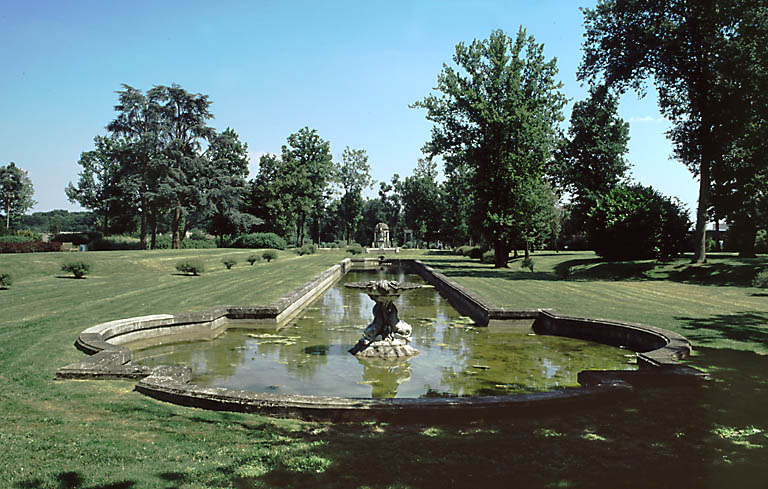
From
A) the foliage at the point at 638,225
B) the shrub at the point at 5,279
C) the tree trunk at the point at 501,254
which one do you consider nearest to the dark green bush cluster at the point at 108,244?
the shrub at the point at 5,279

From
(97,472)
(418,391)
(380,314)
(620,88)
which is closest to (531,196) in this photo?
(620,88)

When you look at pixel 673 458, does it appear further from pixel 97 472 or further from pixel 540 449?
pixel 97 472

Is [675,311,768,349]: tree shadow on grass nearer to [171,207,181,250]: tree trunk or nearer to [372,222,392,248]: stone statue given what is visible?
[171,207,181,250]: tree trunk

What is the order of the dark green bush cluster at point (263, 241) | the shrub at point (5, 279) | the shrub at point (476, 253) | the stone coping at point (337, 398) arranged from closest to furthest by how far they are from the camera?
the stone coping at point (337, 398)
the shrub at point (5, 279)
the shrub at point (476, 253)
the dark green bush cluster at point (263, 241)

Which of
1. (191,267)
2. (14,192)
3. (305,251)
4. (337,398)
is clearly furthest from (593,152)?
(14,192)

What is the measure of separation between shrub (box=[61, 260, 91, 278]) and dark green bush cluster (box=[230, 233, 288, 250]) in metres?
33.6

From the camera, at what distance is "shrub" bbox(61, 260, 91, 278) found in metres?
22.5

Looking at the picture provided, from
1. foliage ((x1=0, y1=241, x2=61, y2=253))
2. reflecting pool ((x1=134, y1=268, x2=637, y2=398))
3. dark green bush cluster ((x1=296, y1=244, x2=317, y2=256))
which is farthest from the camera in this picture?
dark green bush cluster ((x1=296, y1=244, x2=317, y2=256))

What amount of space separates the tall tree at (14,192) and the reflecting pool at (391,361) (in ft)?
251

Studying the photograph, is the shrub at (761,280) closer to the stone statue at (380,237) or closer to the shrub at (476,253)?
the shrub at (476,253)

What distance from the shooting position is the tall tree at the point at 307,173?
62438 millimetres

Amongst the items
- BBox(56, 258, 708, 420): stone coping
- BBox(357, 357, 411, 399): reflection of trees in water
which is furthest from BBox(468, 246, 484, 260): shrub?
BBox(357, 357, 411, 399): reflection of trees in water

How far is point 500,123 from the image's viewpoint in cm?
3053

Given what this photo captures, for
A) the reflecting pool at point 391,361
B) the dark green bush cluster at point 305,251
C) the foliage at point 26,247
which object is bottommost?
the reflecting pool at point 391,361
